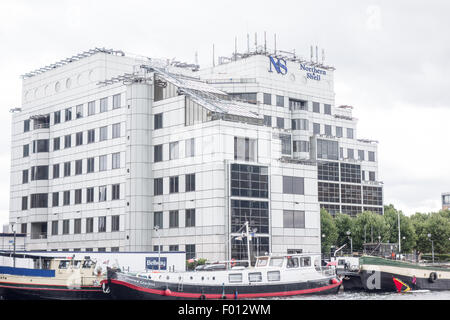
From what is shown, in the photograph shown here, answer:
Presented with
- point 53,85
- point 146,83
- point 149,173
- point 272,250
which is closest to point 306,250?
point 272,250

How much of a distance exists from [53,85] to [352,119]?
6791 centimetres

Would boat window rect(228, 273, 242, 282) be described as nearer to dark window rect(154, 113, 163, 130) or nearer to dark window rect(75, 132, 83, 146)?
dark window rect(154, 113, 163, 130)

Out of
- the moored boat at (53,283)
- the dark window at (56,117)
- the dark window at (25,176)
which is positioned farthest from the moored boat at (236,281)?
the dark window at (25,176)

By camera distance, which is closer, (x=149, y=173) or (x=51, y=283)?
(x=51, y=283)

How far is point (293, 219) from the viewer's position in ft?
353

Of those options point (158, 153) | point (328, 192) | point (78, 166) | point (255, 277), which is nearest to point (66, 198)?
point (78, 166)

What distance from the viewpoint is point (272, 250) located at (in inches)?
4104

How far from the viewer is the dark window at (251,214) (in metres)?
100

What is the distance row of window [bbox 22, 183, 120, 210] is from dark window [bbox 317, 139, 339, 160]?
54648 millimetres

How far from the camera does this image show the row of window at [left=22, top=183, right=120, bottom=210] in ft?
368

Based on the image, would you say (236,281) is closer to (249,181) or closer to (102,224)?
(249,181)

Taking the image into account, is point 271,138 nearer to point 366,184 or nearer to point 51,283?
point 51,283

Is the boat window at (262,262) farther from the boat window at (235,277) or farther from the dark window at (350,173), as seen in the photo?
the dark window at (350,173)

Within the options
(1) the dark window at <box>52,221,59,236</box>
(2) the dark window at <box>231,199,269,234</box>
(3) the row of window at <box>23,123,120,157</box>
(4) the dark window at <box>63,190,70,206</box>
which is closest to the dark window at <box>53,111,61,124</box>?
(3) the row of window at <box>23,123,120,157</box>
